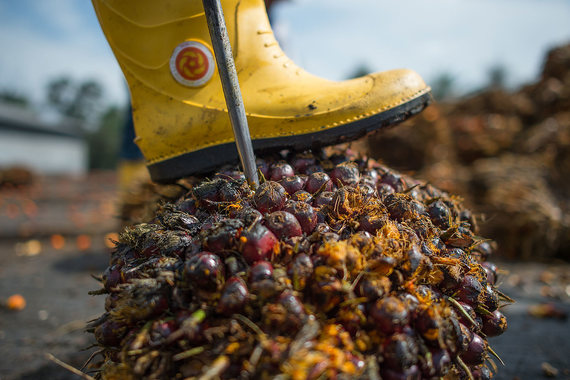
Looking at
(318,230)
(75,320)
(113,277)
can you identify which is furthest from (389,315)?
(75,320)

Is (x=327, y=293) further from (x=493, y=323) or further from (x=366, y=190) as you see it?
(x=493, y=323)

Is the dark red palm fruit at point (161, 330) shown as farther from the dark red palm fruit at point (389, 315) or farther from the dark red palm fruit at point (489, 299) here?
the dark red palm fruit at point (489, 299)

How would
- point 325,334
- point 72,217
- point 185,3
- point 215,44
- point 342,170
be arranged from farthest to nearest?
point 72,217 → point 185,3 → point 342,170 → point 215,44 → point 325,334

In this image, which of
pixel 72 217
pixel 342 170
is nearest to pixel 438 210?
pixel 342 170

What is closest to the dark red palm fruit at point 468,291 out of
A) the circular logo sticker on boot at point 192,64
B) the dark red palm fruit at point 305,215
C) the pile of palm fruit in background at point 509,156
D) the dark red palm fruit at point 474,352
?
the dark red palm fruit at point 474,352

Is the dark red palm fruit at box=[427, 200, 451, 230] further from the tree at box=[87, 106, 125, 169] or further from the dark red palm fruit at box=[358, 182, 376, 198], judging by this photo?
the tree at box=[87, 106, 125, 169]

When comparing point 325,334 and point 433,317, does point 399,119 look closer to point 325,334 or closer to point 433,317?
point 433,317
